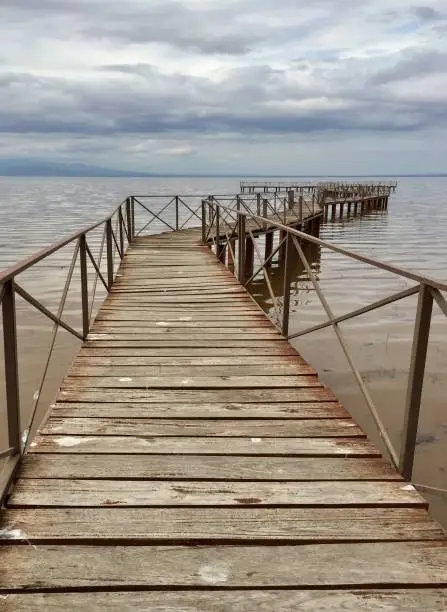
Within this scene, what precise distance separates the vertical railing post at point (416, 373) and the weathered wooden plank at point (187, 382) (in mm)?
1318

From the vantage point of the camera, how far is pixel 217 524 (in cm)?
234

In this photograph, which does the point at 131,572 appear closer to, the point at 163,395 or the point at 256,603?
the point at 256,603

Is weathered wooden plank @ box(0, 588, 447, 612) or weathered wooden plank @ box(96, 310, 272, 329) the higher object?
weathered wooden plank @ box(0, 588, 447, 612)

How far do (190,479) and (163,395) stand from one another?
1164 millimetres

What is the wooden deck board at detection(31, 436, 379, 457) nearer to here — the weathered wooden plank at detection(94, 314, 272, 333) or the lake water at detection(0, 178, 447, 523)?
the lake water at detection(0, 178, 447, 523)

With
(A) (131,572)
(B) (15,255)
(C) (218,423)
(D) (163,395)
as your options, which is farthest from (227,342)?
(B) (15,255)

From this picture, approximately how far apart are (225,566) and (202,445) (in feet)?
3.28

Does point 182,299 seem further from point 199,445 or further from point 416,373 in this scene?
point 416,373

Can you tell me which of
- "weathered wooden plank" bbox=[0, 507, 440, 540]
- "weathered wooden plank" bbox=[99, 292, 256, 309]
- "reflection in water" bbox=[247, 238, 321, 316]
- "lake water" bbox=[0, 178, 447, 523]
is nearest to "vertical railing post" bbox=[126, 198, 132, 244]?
"lake water" bbox=[0, 178, 447, 523]

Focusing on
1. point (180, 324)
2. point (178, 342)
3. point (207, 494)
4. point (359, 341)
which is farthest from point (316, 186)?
point (207, 494)

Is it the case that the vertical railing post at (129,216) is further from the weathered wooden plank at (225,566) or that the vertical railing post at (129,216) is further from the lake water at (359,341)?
the weathered wooden plank at (225,566)

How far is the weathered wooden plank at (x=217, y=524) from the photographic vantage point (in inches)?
88.7

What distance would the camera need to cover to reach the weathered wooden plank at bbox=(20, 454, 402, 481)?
8.96ft

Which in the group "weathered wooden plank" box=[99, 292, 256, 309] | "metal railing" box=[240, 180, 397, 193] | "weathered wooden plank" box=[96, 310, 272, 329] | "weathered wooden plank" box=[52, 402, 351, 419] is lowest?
"weathered wooden plank" box=[99, 292, 256, 309]
